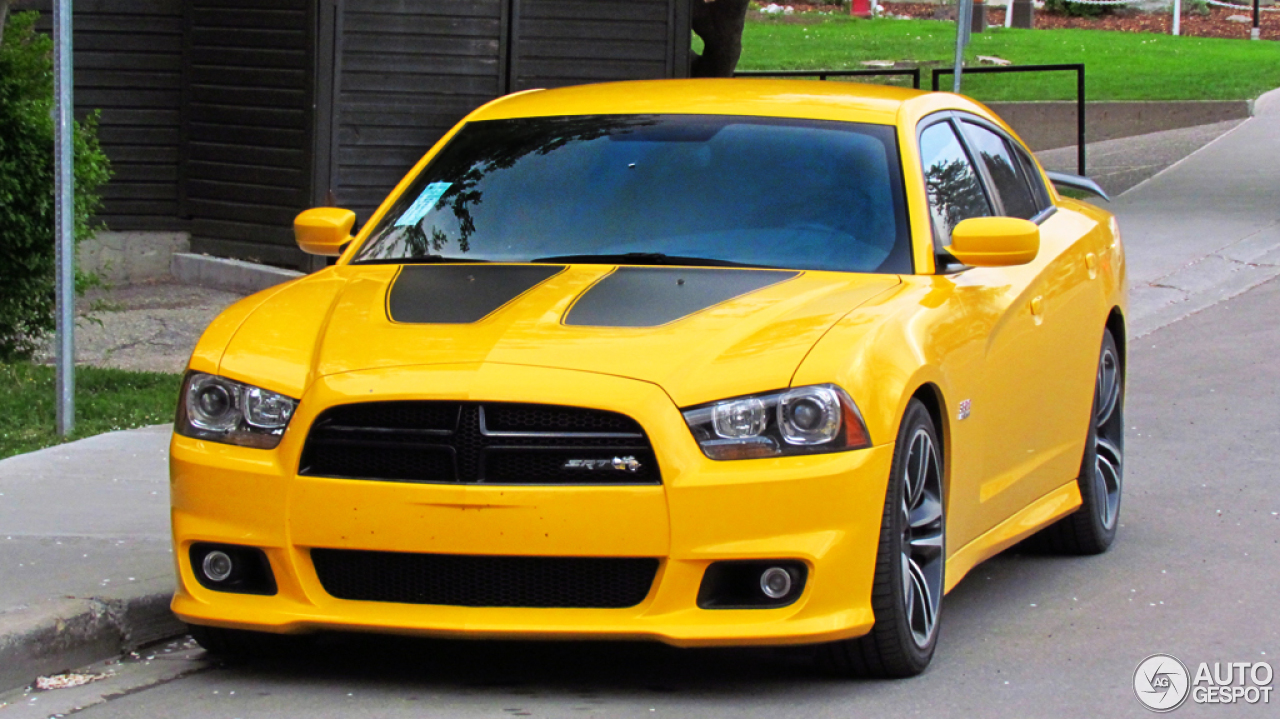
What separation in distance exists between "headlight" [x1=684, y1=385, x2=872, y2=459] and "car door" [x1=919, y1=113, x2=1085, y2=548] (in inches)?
32.4

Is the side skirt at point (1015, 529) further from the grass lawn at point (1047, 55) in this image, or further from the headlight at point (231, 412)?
the grass lawn at point (1047, 55)

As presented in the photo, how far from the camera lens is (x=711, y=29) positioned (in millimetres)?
20328

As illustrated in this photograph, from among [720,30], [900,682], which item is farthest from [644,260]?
[720,30]

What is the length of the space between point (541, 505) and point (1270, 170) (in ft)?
52.6

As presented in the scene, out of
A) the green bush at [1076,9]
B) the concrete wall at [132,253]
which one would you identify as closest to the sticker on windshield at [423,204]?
the concrete wall at [132,253]

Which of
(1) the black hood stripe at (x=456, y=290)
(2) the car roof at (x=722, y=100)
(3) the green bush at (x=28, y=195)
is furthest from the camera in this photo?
(3) the green bush at (x=28, y=195)

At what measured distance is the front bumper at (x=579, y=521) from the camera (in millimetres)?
4648

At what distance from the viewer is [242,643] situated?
5.35m

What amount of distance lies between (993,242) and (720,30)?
1496 centimetres

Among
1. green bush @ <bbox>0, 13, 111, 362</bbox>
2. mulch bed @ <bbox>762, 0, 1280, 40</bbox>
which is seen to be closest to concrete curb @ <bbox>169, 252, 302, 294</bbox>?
green bush @ <bbox>0, 13, 111, 362</bbox>

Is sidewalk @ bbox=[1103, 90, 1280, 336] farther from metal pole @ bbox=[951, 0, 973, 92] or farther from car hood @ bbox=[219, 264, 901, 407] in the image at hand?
car hood @ bbox=[219, 264, 901, 407]

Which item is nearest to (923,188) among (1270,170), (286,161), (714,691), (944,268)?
(944,268)

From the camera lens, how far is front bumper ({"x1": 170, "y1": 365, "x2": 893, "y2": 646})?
465 centimetres

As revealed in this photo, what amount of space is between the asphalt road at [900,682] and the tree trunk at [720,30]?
44.2 feet
